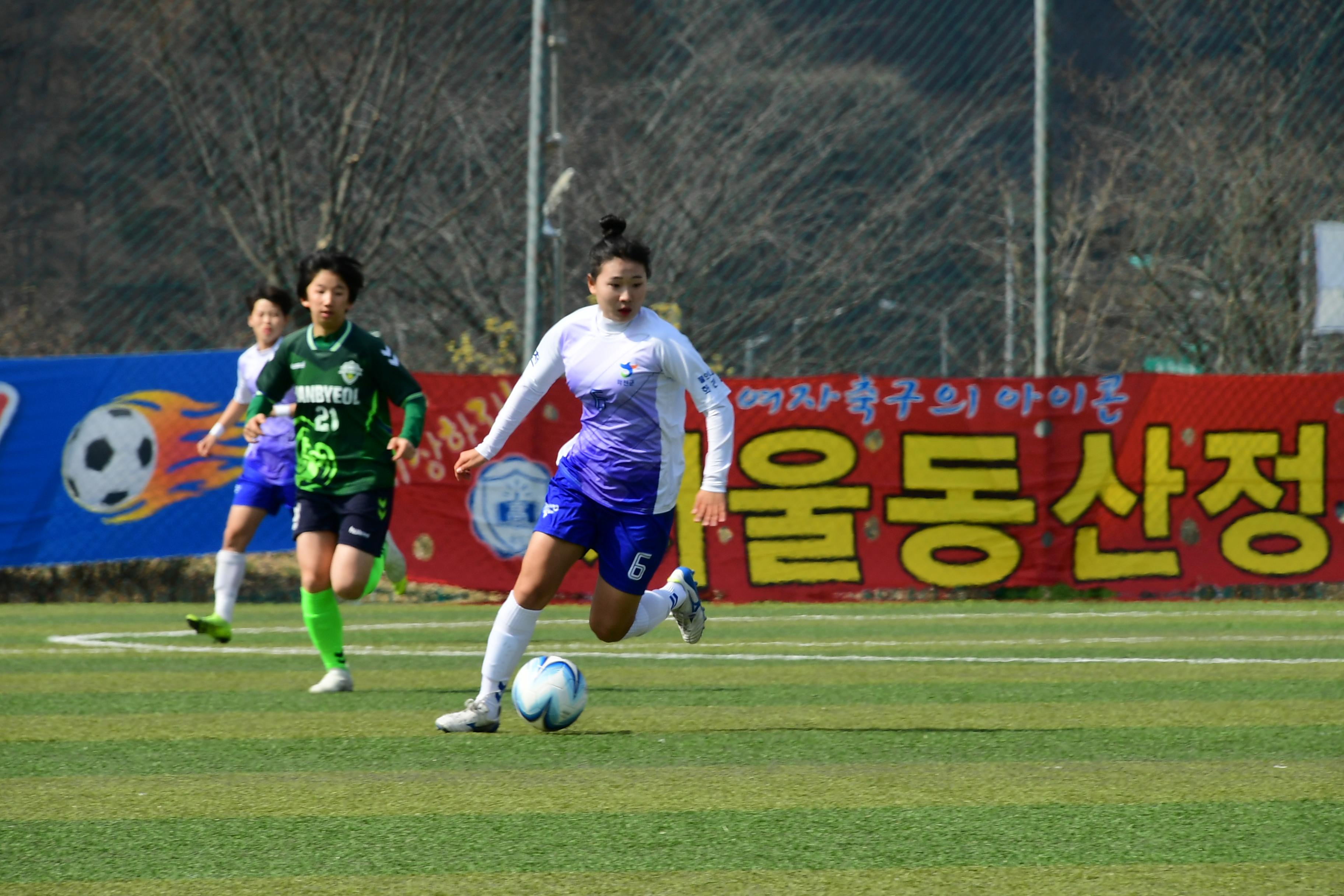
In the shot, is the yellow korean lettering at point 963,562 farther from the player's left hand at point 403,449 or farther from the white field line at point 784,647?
the player's left hand at point 403,449

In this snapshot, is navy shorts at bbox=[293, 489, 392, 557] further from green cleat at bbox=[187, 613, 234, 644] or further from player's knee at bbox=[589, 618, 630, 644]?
green cleat at bbox=[187, 613, 234, 644]

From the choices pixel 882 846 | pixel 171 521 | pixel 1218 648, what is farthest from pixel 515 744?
pixel 171 521

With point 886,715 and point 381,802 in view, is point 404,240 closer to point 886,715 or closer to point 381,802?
point 886,715

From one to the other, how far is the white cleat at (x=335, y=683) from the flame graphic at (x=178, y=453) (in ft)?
21.0

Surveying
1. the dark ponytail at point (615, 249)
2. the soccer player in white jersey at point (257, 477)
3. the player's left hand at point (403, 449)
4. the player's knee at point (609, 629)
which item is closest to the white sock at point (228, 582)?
the soccer player in white jersey at point (257, 477)

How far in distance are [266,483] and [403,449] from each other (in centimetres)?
290

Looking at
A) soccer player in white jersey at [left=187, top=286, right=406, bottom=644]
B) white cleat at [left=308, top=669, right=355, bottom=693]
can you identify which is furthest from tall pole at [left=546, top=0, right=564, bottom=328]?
white cleat at [left=308, top=669, right=355, bottom=693]

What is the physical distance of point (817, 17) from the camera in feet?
67.7

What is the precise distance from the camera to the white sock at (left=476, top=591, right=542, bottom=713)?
6707mm

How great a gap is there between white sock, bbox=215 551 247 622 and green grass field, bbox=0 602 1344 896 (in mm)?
272

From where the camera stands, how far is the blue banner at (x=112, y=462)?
14094mm

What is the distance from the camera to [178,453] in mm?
14320

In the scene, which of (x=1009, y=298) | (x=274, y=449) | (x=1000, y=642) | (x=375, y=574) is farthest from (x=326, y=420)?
(x=1009, y=298)

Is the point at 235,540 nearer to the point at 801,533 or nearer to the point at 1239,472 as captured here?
the point at 801,533
